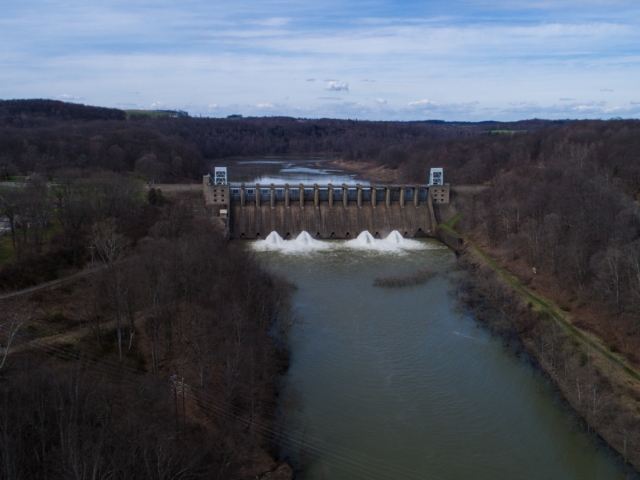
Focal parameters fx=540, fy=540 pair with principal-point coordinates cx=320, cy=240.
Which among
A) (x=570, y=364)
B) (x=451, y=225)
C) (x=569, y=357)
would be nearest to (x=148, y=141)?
(x=451, y=225)

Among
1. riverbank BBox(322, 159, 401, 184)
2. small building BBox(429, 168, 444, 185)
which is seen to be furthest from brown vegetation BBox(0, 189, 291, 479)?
riverbank BBox(322, 159, 401, 184)

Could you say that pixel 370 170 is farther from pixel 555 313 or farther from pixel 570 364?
pixel 570 364

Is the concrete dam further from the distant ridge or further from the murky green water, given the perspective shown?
the distant ridge

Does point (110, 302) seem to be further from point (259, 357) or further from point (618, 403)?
point (618, 403)

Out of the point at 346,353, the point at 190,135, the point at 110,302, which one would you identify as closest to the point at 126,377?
the point at 110,302

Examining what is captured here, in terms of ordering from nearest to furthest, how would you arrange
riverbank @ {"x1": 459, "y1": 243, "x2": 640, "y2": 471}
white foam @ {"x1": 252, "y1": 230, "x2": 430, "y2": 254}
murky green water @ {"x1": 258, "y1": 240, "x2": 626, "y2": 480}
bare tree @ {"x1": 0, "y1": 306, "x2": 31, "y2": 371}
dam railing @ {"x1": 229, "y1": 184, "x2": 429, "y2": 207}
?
1. murky green water @ {"x1": 258, "y1": 240, "x2": 626, "y2": 480}
2. riverbank @ {"x1": 459, "y1": 243, "x2": 640, "y2": 471}
3. bare tree @ {"x1": 0, "y1": 306, "x2": 31, "y2": 371}
4. white foam @ {"x1": 252, "y1": 230, "x2": 430, "y2": 254}
5. dam railing @ {"x1": 229, "y1": 184, "x2": 429, "y2": 207}

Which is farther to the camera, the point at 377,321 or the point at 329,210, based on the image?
the point at 329,210
